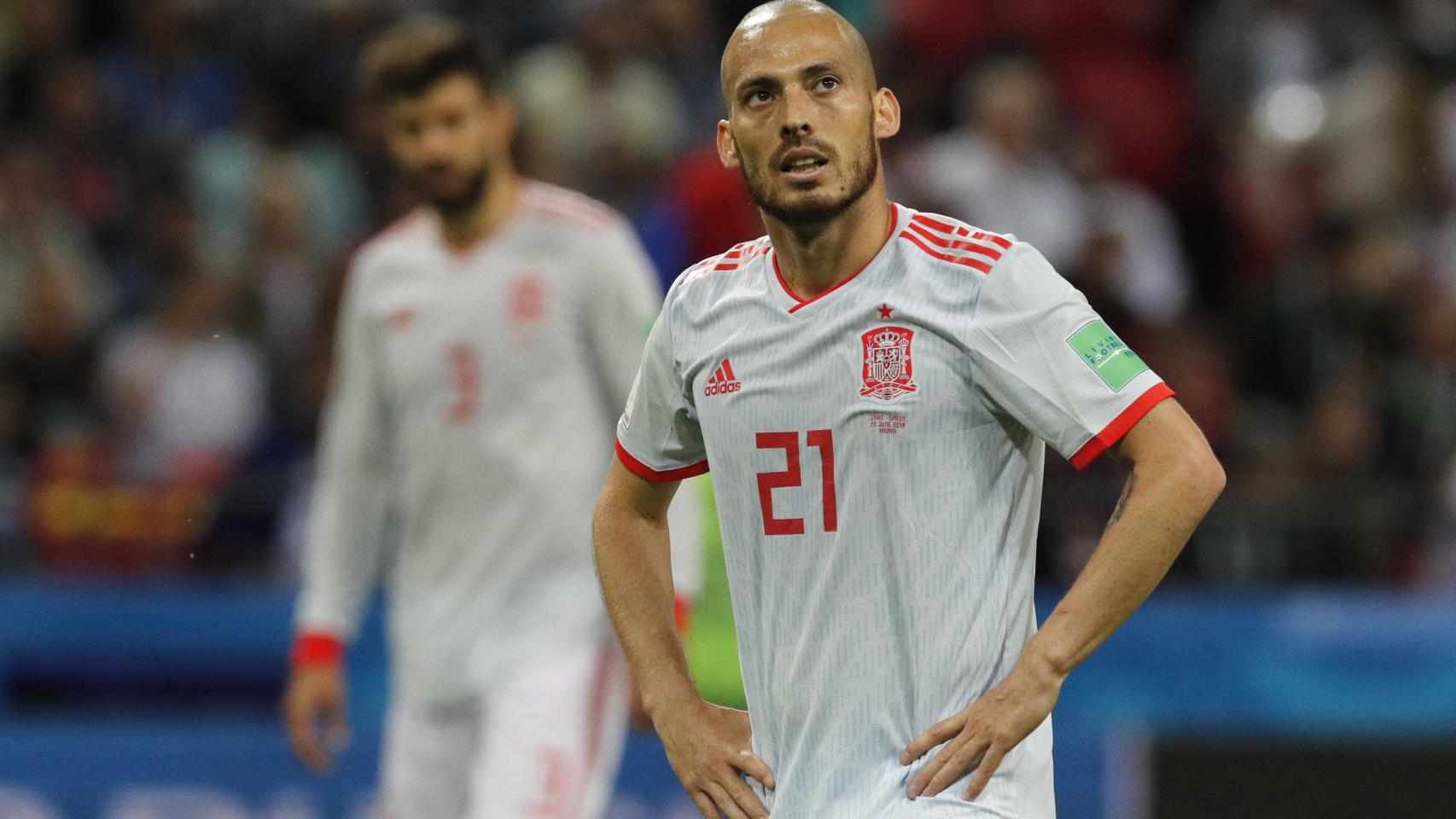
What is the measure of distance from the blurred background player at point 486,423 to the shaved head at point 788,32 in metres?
2.09

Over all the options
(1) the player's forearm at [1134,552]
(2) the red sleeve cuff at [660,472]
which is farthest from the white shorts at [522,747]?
(1) the player's forearm at [1134,552]

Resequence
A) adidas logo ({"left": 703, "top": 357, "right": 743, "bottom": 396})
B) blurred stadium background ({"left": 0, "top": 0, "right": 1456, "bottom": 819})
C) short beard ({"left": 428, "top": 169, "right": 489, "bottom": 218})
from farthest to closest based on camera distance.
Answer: blurred stadium background ({"left": 0, "top": 0, "right": 1456, "bottom": 819}), short beard ({"left": 428, "top": 169, "right": 489, "bottom": 218}), adidas logo ({"left": 703, "top": 357, "right": 743, "bottom": 396})

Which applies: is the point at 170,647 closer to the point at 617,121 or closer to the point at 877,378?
the point at 617,121

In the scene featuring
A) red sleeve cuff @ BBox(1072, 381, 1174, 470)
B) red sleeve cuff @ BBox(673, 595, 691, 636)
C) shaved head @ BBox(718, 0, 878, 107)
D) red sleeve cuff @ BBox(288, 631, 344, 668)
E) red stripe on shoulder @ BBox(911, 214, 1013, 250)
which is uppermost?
shaved head @ BBox(718, 0, 878, 107)

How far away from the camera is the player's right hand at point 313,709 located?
18.8 feet

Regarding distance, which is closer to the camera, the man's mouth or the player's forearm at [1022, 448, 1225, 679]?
the player's forearm at [1022, 448, 1225, 679]

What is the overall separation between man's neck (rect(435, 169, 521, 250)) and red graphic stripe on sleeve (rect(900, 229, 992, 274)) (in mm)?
2341

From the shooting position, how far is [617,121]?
10.5 metres

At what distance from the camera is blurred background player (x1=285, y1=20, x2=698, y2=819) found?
5395 mm

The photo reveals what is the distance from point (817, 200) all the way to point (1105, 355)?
1.76 feet

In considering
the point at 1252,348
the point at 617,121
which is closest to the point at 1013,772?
the point at 1252,348

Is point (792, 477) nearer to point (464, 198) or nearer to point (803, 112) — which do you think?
point (803, 112)

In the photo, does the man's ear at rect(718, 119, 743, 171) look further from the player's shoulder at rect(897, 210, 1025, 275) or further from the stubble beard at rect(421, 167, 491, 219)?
the stubble beard at rect(421, 167, 491, 219)

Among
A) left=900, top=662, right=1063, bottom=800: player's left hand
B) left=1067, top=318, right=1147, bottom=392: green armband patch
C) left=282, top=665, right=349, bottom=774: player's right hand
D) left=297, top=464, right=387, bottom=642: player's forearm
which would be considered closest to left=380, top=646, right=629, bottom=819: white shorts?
left=282, top=665, right=349, bottom=774: player's right hand
